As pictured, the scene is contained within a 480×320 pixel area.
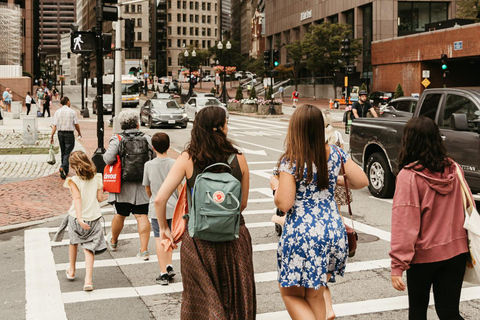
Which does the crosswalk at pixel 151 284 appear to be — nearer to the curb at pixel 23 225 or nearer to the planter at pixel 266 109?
the curb at pixel 23 225

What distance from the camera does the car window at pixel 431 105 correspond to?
35.0 feet

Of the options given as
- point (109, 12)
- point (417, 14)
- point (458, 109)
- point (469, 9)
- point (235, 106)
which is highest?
point (417, 14)

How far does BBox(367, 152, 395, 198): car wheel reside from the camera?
11.9 metres

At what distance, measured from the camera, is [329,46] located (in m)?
64.1

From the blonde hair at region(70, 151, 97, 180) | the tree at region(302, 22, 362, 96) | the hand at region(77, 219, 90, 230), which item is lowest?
the hand at region(77, 219, 90, 230)

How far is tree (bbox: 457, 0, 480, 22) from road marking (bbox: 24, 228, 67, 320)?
50.0 metres

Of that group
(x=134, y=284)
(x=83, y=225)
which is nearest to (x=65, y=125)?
(x=83, y=225)

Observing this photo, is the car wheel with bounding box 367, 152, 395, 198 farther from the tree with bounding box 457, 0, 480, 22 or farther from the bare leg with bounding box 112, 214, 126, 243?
the tree with bounding box 457, 0, 480, 22

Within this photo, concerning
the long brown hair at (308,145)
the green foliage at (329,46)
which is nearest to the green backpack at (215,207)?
the long brown hair at (308,145)

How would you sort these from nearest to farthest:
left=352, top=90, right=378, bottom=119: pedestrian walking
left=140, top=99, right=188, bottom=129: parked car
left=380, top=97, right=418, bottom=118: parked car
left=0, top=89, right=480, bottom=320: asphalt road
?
1. left=0, top=89, right=480, bottom=320: asphalt road
2. left=380, top=97, right=418, bottom=118: parked car
3. left=352, top=90, right=378, bottom=119: pedestrian walking
4. left=140, top=99, right=188, bottom=129: parked car

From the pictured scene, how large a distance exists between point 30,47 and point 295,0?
132 ft

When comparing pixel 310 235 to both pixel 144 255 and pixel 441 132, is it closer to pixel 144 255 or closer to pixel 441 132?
pixel 144 255

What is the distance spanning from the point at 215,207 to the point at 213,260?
1.33ft

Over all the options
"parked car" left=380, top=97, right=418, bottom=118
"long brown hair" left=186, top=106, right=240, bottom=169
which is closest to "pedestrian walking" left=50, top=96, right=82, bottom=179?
"parked car" left=380, top=97, right=418, bottom=118
